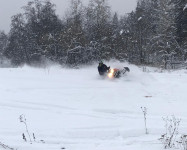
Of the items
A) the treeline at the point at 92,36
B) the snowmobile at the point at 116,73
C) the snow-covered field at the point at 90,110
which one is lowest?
the snow-covered field at the point at 90,110

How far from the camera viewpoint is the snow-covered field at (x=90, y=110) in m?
7.98

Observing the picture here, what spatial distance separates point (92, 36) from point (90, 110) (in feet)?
108

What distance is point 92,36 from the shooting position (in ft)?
142

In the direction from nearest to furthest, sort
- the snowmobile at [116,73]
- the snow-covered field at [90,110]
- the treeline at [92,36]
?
the snow-covered field at [90,110]
the snowmobile at [116,73]
the treeline at [92,36]

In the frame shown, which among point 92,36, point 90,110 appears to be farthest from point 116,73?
point 92,36

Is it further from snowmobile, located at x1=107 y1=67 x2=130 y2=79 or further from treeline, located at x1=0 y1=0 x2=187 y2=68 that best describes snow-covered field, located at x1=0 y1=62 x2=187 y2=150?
treeline, located at x1=0 y1=0 x2=187 y2=68

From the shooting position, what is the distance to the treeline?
125ft

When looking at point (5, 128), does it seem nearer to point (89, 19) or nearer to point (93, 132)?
point (93, 132)

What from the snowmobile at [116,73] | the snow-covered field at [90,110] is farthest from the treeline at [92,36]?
the snow-covered field at [90,110]

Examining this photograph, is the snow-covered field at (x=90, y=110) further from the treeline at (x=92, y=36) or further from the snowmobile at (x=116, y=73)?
the treeline at (x=92, y=36)

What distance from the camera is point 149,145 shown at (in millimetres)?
7613

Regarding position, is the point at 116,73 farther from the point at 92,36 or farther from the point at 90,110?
the point at 92,36

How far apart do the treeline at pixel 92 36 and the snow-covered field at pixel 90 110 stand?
18.9m

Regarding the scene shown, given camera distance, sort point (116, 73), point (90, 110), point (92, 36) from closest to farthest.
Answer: point (90, 110) → point (116, 73) → point (92, 36)
